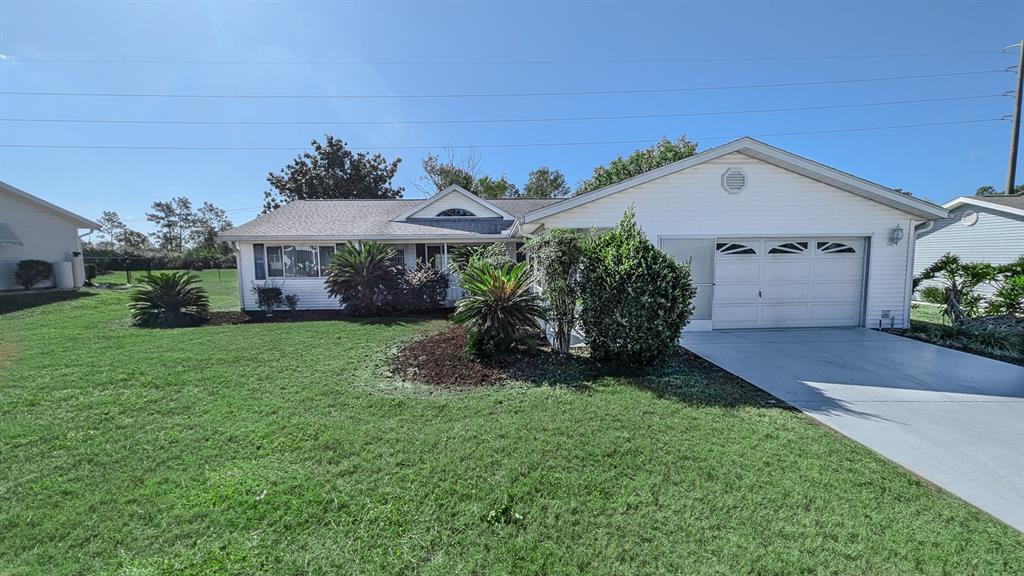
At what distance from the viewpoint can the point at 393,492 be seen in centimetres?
323

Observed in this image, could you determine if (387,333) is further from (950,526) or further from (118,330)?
(950,526)

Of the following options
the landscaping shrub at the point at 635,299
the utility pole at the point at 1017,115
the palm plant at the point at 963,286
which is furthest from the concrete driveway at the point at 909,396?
the utility pole at the point at 1017,115

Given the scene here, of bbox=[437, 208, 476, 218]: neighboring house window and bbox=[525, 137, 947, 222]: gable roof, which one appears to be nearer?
bbox=[525, 137, 947, 222]: gable roof

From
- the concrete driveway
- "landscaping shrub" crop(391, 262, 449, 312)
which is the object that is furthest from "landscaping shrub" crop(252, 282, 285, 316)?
the concrete driveway

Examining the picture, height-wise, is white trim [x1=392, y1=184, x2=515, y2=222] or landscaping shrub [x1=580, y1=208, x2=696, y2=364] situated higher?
white trim [x1=392, y1=184, x2=515, y2=222]

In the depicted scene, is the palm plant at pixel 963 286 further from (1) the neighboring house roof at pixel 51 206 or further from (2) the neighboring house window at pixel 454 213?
(1) the neighboring house roof at pixel 51 206

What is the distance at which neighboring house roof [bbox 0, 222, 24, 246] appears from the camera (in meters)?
15.8

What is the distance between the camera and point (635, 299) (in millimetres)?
6207

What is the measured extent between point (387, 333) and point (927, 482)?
30.2ft

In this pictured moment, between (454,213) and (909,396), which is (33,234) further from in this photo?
(909,396)

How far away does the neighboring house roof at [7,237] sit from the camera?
620 inches

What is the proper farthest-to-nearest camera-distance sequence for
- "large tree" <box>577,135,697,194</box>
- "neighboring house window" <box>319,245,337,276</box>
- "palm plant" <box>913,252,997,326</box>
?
"large tree" <box>577,135,697,194</box>
"neighboring house window" <box>319,245,337,276</box>
"palm plant" <box>913,252,997,326</box>

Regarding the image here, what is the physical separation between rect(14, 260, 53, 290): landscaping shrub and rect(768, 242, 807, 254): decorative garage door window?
26685 mm

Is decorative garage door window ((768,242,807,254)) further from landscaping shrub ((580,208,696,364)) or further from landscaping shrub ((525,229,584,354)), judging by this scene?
landscaping shrub ((525,229,584,354))
